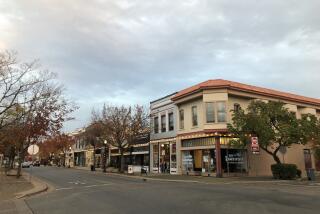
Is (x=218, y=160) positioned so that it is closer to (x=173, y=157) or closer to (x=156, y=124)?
(x=173, y=157)

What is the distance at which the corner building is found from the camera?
34438 millimetres

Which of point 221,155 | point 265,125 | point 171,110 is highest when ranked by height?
point 171,110

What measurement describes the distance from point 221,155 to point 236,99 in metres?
5.90

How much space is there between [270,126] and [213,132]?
→ 224 inches

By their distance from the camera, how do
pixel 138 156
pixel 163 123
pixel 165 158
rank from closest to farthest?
pixel 165 158 → pixel 163 123 → pixel 138 156

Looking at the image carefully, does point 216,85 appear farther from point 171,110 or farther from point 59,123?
point 59,123

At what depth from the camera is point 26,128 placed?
99.7 feet

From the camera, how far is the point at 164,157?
42594mm

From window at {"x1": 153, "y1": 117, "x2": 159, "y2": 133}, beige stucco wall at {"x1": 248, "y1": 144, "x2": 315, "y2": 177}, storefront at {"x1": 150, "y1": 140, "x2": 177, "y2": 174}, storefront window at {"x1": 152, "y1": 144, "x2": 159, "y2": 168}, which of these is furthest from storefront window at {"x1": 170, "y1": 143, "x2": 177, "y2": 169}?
beige stucco wall at {"x1": 248, "y1": 144, "x2": 315, "y2": 177}

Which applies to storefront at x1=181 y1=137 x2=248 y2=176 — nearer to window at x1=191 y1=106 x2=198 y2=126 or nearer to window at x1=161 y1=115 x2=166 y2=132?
window at x1=191 y1=106 x2=198 y2=126

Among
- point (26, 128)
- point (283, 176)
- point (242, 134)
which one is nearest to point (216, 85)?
point (242, 134)

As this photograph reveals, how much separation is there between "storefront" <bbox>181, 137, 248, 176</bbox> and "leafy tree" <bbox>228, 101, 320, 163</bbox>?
11.4ft

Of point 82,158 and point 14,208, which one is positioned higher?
point 82,158

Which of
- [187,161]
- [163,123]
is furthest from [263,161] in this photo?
[163,123]
